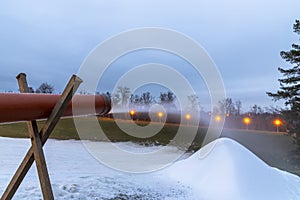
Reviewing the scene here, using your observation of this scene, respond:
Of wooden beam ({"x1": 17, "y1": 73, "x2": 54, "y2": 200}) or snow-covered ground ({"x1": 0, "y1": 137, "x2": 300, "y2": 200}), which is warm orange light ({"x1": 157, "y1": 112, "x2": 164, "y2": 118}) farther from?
wooden beam ({"x1": 17, "y1": 73, "x2": 54, "y2": 200})

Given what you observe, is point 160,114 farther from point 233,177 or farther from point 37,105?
point 37,105

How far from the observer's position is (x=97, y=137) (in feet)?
47.6

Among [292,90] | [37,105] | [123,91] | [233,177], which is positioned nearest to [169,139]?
[292,90]

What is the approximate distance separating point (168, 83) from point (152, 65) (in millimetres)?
710

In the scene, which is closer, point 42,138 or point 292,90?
point 42,138

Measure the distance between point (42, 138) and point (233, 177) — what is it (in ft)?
12.6

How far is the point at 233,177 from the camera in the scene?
474 cm

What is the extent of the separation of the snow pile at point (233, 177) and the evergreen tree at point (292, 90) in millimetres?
10724

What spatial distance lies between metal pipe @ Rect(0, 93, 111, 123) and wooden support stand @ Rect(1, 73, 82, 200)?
0.18 feet

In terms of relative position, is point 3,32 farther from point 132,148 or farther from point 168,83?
point 168,83

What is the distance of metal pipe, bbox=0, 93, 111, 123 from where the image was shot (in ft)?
4.18

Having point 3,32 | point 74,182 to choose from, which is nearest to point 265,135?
point 74,182

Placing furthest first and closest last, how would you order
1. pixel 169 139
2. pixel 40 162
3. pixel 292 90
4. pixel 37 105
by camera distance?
pixel 169 139, pixel 292 90, pixel 40 162, pixel 37 105

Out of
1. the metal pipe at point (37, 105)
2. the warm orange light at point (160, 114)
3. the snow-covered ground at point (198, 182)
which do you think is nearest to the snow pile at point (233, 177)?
the snow-covered ground at point (198, 182)
